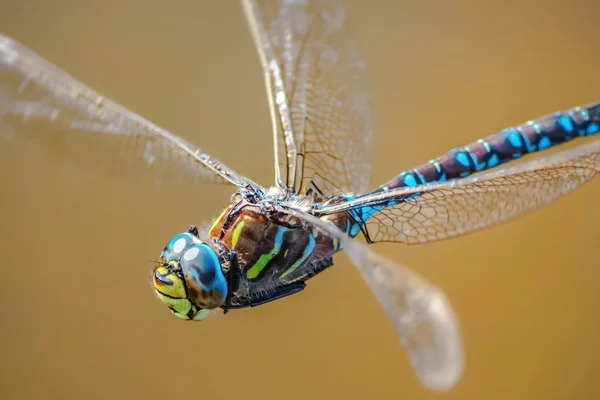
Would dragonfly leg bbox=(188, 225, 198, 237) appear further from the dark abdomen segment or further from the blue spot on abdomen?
the blue spot on abdomen

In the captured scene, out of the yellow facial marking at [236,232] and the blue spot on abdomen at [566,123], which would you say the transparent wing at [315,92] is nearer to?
the yellow facial marking at [236,232]

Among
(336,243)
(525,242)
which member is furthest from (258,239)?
(525,242)

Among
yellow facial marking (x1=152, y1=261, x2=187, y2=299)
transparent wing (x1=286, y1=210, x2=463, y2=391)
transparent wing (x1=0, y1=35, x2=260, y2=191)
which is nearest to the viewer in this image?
transparent wing (x1=286, y1=210, x2=463, y2=391)

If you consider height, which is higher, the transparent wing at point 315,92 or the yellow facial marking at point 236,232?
the transparent wing at point 315,92

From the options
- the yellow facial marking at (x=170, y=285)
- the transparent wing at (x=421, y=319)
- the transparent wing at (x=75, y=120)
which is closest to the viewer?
the transparent wing at (x=421, y=319)

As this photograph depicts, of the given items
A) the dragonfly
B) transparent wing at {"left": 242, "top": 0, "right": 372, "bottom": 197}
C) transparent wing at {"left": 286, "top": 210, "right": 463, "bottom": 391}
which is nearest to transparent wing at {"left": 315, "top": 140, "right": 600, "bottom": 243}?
the dragonfly

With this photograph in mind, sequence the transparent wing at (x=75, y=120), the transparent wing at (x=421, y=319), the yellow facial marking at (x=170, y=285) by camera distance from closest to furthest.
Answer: the transparent wing at (x=421, y=319) < the yellow facial marking at (x=170, y=285) < the transparent wing at (x=75, y=120)

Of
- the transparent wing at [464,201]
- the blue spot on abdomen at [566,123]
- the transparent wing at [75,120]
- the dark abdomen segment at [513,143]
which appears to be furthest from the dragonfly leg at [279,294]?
the blue spot on abdomen at [566,123]
